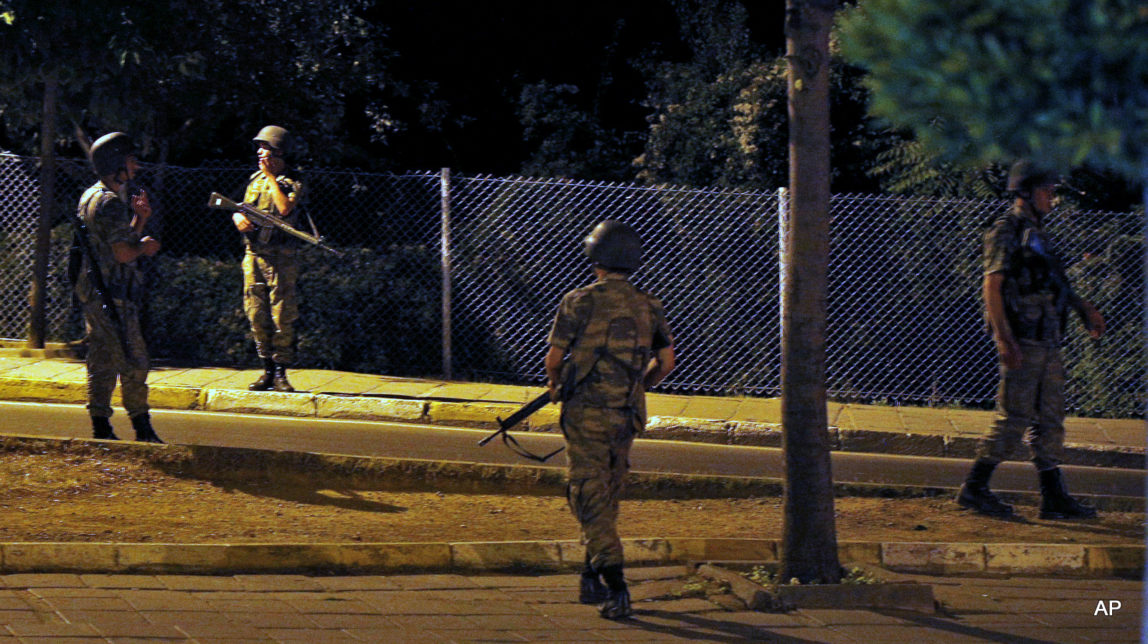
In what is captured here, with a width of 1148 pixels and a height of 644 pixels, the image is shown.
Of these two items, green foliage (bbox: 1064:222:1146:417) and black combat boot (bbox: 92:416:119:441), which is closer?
black combat boot (bbox: 92:416:119:441)

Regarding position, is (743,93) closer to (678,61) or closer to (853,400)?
(678,61)

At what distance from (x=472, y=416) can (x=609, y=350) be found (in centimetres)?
549

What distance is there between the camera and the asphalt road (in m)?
9.98

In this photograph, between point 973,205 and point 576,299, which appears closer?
point 576,299

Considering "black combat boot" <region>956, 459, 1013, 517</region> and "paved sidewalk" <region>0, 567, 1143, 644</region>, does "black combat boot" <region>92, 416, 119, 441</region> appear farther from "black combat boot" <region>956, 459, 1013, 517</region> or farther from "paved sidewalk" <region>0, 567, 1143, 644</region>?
"black combat boot" <region>956, 459, 1013, 517</region>

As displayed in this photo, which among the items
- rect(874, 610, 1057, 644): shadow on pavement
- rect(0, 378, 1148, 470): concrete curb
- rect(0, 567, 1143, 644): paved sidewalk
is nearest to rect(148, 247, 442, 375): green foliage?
rect(0, 378, 1148, 470): concrete curb

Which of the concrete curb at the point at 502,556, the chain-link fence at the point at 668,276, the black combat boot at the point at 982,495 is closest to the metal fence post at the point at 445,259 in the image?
the chain-link fence at the point at 668,276

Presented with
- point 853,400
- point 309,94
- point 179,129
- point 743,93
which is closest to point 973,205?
point 853,400

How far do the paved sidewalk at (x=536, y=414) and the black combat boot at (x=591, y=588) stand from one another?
4.85 meters

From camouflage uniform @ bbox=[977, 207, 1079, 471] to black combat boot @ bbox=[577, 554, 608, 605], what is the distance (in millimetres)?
2799

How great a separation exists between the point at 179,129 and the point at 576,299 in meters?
10.3

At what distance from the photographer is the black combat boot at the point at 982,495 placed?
27.1 ft

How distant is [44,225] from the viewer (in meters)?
13.3

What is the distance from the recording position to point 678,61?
739 inches
